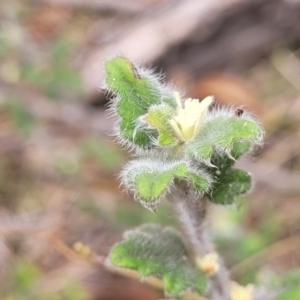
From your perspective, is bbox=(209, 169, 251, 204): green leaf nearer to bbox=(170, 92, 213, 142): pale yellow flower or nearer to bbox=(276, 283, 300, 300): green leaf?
bbox=(170, 92, 213, 142): pale yellow flower

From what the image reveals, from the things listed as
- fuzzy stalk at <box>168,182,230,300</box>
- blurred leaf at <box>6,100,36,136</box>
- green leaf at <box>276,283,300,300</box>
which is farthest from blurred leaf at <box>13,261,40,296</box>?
green leaf at <box>276,283,300,300</box>

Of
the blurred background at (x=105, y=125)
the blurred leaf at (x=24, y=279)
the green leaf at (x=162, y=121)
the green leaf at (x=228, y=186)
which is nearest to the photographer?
the green leaf at (x=162, y=121)

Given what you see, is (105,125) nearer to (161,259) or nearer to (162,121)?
(161,259)

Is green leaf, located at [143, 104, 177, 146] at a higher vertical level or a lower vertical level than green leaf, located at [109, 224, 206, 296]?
higher

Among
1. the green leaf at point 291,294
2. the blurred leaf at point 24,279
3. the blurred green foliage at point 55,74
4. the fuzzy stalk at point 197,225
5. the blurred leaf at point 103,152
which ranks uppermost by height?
the blurred green foliage at point 55,74

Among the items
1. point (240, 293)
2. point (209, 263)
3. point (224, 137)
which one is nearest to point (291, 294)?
point (240, 293)

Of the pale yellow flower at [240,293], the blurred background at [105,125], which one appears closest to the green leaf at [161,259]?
the pale yellow flower at [240,293]

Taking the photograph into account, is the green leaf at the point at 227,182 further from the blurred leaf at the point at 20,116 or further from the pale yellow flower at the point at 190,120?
the blurred leaf at the point at 20,116
